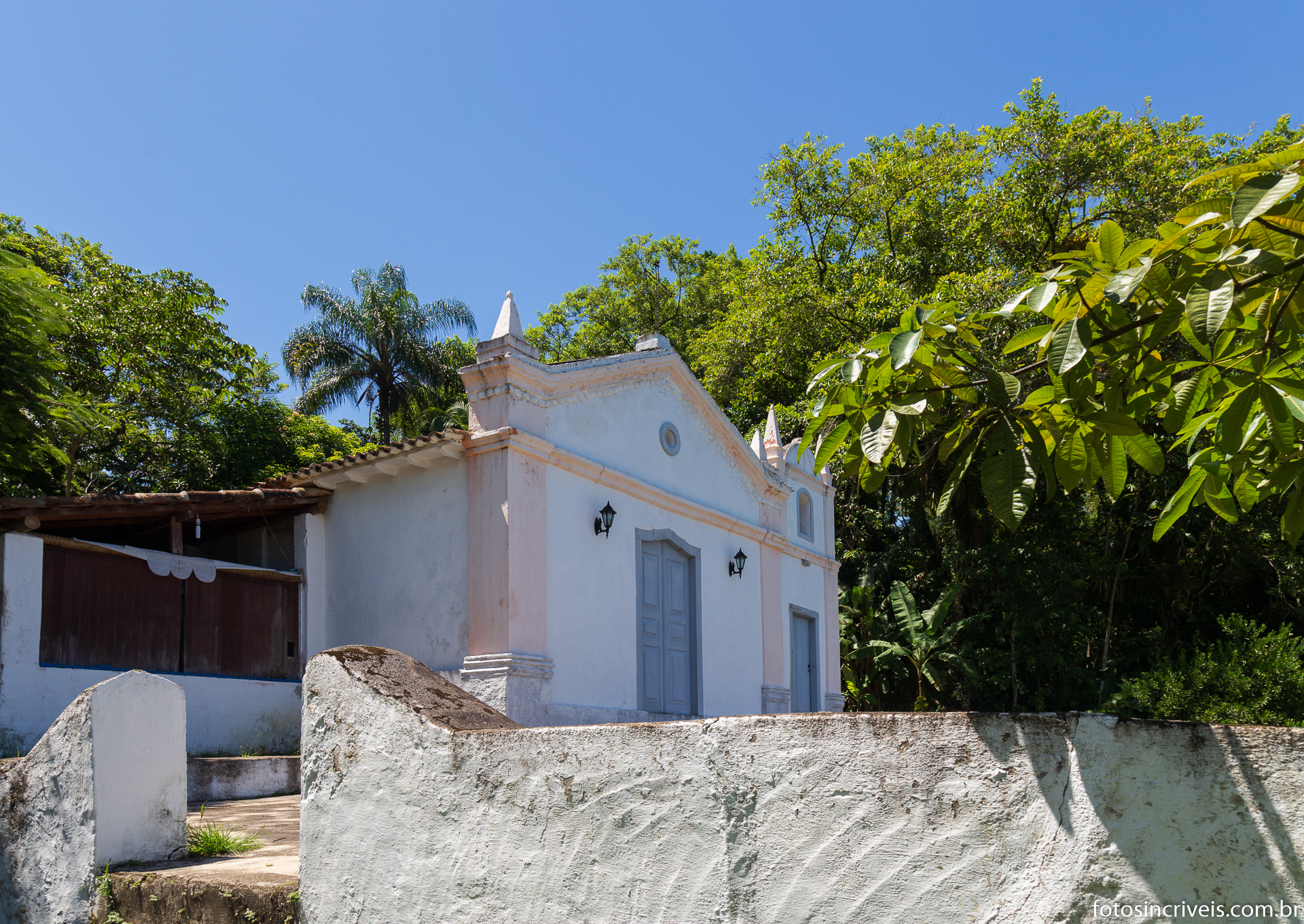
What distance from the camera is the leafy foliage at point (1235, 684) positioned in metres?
13.9

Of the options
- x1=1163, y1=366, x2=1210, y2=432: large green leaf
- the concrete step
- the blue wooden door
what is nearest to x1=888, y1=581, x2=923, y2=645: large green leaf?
the blue wooden door

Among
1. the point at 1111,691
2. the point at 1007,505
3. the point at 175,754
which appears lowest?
the point at 1111,691

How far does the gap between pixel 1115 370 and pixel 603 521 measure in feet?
26.2

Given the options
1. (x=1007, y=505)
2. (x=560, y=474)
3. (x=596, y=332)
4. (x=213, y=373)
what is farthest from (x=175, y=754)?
(x=596, y=332)

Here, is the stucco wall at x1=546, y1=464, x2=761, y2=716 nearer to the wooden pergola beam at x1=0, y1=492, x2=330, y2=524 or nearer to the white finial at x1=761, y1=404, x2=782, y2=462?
the white finial at x1=761, y1=404, x2=782, y2=462

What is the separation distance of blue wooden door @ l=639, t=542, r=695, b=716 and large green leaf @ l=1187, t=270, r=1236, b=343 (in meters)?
9.14

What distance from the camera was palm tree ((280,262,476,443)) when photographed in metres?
27.4

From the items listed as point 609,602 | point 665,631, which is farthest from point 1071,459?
point 665,631

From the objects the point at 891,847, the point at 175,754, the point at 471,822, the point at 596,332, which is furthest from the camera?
the point at 596,332

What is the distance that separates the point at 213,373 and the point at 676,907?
692 inches

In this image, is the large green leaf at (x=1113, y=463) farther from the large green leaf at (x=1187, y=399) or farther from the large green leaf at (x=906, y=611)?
the large green leaf at (x=906, y=611)

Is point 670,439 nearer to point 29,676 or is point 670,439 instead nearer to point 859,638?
point 29,676

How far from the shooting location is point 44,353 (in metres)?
9.40

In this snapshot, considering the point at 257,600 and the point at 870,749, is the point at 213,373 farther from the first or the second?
the point at 870,749
